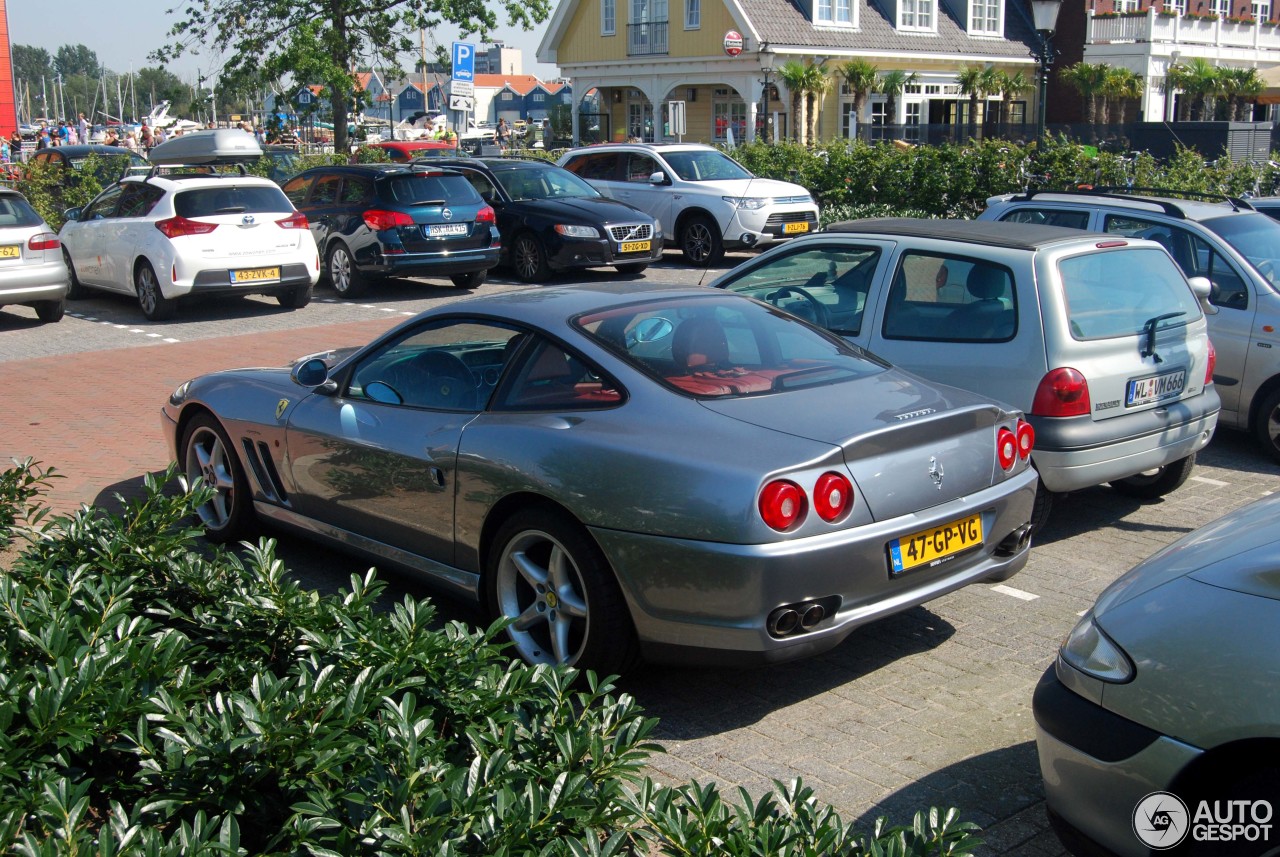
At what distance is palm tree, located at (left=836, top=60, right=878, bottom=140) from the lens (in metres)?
39.2

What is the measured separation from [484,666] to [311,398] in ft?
8.92

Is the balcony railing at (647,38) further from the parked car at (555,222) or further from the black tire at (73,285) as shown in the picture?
the black tire at (73,285)

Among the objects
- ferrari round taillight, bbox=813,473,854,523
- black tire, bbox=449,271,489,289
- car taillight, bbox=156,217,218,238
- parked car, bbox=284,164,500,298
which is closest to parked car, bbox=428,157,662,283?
black tire, bbox=449,271,489,289

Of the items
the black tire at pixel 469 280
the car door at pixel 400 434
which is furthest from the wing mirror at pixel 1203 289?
the black tire at pixel 469 280

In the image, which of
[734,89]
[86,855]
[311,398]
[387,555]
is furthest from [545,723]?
[734,89]

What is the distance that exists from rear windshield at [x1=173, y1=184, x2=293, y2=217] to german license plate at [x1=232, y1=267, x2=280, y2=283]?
70cm

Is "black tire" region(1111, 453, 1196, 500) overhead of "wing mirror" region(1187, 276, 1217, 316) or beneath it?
beneath

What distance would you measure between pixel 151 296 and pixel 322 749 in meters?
12.7

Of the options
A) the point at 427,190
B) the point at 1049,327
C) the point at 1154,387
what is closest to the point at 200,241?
the point at 427,190

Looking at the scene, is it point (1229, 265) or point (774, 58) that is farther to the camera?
point (774, 58)

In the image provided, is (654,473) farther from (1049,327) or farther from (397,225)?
(397,225)

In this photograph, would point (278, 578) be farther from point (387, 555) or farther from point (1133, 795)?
point (1133, 795)

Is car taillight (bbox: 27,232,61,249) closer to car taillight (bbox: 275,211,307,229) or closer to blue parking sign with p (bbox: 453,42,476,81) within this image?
car taillight (bbox: 275,211,307,229)

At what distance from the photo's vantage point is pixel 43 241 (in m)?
14.1
